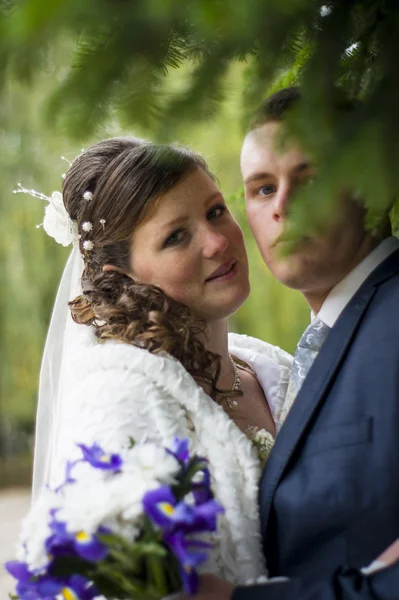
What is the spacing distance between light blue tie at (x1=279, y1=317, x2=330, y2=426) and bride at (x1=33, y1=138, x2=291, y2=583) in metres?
0.16

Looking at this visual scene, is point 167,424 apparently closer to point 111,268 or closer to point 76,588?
point 76,588

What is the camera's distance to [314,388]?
1426mm

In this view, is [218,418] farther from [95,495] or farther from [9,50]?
[9,50]

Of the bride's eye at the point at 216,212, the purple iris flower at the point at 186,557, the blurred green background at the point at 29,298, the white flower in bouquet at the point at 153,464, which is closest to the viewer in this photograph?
the purple iris flower at the point at 186,557

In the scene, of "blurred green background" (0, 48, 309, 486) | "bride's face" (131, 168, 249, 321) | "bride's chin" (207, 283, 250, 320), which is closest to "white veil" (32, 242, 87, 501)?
"bride's face" (131, 168, 249, 321)

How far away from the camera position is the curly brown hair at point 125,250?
69.0 inches

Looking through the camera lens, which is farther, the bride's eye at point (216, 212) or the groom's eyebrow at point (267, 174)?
the bride's eye at point (216, 212)

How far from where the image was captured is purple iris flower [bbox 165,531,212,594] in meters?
1.13

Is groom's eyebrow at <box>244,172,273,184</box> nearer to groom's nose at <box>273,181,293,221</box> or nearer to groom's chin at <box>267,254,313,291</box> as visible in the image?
groom's nose at <box>273,181,293,221</box>

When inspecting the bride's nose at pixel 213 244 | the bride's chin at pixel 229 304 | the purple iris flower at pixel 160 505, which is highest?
the bride's nose at pixel 213 244

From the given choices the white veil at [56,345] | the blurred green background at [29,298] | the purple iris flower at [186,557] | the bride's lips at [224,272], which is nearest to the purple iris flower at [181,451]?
the purple iris flower at [186,557]

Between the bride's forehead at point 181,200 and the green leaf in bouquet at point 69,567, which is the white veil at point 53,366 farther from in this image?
the green leaf in bouquet at point 69,567

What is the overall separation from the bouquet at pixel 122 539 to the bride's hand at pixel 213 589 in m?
0.04

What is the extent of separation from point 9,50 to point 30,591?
871mm
